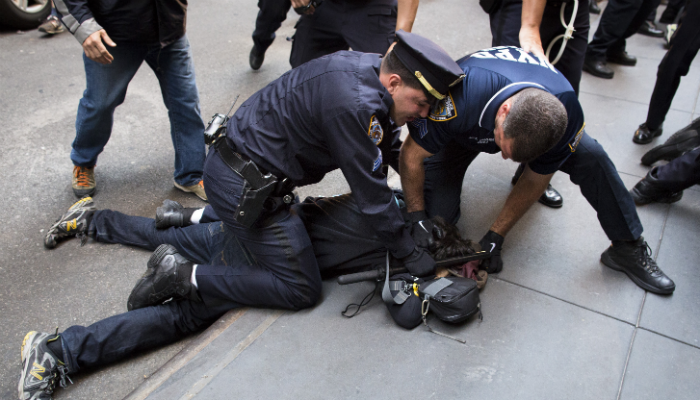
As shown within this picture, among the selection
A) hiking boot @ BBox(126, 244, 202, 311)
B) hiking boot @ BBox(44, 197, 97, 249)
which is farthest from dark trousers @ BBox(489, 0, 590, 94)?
hiking boot @ BBox(44, 197, 97, 249)

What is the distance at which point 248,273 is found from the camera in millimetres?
2211

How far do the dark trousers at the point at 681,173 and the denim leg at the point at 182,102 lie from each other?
288 centimetres

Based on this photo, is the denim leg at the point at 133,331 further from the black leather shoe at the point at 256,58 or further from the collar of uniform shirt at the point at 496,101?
the black leather shoe at the point at 256,58

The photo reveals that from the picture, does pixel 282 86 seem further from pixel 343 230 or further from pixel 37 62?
pixel 37 62

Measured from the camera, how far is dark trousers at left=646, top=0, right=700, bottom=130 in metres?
3.28

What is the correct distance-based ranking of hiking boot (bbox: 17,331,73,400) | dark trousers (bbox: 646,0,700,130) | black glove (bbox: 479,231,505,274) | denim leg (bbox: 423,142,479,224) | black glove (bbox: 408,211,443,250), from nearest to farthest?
hiking boot (bbox: 17,331,73,400), black glove (bbox: 408,211,443,250), black glove (bbox: 479,231,505,274), denim leg (bbox: 423,142,479,224), dark trousers (bbox: 646,0,700,130)

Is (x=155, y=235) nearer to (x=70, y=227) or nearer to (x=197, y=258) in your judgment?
(x=197, y=258)

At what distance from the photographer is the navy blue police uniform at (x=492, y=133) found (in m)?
2.15

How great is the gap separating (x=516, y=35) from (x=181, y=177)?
2.19 meters

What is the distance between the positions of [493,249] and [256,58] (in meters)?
2.92

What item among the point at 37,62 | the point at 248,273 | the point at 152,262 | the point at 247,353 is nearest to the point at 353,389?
the point at 247,353

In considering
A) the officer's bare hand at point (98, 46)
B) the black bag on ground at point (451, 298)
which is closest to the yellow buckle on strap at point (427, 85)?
the black bag on ground at point (451, 298)

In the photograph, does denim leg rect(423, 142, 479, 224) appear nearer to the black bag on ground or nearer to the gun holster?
the black bag on ground

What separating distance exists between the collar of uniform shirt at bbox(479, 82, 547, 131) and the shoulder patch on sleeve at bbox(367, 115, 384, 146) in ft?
1.64
